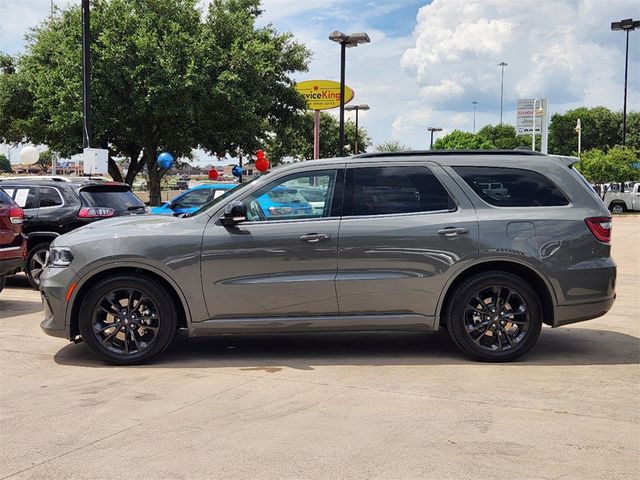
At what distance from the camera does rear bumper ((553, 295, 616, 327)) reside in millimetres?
6016

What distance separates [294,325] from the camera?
19.6ft

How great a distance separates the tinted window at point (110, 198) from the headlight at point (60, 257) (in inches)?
177

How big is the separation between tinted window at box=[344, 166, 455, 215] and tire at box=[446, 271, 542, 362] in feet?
2.52

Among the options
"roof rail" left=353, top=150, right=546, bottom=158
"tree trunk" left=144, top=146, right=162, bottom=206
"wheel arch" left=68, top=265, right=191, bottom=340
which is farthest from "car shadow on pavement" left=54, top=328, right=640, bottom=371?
"tree trunk" left=144, top=146, right=162, bottom=206

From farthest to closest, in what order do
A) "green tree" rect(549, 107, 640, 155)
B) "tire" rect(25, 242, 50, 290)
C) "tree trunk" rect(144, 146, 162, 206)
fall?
"green tree" rect(549, 107, 640, 155) < "tree trunk" rect(144, 146, 162, 206) < "tire" rect(25, 242, 50, 290)

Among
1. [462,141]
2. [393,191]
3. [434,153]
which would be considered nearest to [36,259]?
[393,191]

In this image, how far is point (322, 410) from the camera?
4.77m

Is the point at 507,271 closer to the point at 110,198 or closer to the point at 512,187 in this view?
the point at 512,187

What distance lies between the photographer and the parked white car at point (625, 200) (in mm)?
38969

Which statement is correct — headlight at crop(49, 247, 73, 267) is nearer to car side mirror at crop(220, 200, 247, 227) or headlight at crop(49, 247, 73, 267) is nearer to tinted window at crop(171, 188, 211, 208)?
car side mirror at crop(220, 200, 247, 227)

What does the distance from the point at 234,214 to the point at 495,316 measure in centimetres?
245

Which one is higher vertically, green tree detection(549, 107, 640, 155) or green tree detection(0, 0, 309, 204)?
green tree detection(549, 107, 640, 155)

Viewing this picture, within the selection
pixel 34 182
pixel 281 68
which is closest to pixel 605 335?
pixel 34 182

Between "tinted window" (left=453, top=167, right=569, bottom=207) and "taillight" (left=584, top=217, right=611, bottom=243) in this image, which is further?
"tinted window" (left=453, top=167, right=569, bottom=207)
